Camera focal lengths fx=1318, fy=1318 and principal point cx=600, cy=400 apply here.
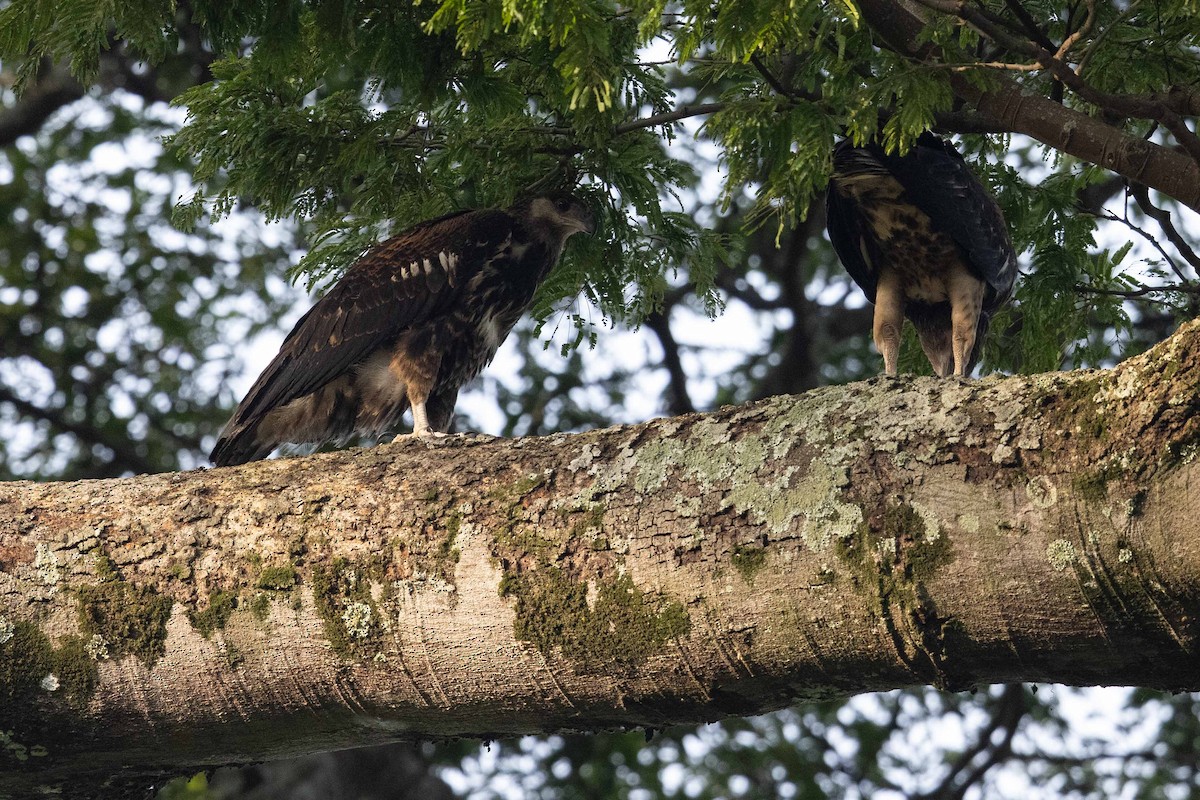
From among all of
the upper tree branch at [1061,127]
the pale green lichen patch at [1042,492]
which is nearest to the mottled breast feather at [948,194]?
the upper tree branch at [1061,127]

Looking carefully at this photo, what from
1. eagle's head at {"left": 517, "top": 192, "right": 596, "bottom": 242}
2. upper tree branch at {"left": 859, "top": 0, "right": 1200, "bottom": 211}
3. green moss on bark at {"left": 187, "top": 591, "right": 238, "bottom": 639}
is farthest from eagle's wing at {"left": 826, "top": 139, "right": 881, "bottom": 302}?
green moss on bark at {"left": 187, "top": 591, "right": 238, "bottom": 639}

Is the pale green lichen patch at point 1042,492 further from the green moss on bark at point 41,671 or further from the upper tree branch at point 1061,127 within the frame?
the green moss on bark at point 41,671

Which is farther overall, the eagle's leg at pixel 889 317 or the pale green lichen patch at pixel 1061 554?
the eagle's leg at pixel 889 317

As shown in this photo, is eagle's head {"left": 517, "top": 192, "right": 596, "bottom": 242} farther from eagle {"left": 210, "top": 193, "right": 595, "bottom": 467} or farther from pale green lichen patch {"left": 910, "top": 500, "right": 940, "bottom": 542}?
pale green lichen patch {"left": 910, "top": 500, "right": 940, "bottom": 542}

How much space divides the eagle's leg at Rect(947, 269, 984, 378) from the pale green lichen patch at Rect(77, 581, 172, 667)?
3.24 metres

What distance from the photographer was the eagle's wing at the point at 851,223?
4684mm

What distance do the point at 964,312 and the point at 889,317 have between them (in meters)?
0.32

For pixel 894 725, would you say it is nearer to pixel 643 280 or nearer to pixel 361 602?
pixel 643 280

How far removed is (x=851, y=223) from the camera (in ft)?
16.8

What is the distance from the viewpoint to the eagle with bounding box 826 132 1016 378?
4695 millimetres

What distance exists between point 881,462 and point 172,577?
1443 millimetres

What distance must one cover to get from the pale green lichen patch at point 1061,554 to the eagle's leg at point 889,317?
3.01 metres

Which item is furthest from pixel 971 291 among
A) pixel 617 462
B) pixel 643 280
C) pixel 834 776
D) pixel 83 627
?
pixel 834 776

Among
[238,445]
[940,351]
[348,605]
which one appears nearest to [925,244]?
[940,351]
